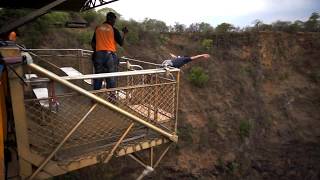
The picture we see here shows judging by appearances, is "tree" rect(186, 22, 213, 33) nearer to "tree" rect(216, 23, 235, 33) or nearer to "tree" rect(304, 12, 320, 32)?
"tree" rect(216, 23, 235, 33)

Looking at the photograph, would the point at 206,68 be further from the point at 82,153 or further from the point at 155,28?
the point at 82,153

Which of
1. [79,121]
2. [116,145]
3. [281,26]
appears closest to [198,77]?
[281,26]

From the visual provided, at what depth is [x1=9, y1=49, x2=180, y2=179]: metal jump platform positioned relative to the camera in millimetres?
3500

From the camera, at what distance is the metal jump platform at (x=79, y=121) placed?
11.5 feet

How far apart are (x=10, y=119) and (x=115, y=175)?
6783mm

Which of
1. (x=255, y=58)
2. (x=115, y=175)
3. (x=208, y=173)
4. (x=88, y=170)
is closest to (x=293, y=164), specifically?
(x=208, y=173)

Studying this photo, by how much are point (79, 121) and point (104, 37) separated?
8.69ft

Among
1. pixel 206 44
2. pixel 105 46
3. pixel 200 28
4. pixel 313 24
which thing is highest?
pixel 313 24

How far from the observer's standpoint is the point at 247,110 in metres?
14.4

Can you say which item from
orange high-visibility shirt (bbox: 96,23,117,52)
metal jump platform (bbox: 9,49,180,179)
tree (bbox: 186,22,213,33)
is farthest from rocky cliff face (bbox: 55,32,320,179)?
metal jump platform (bbox: 9,49,180,179)

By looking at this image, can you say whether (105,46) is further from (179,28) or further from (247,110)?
(179,28)

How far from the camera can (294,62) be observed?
1794 centimetres

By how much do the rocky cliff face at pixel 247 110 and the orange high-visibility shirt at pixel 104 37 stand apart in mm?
4749

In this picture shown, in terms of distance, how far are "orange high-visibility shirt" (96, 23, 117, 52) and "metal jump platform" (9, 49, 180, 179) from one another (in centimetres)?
142
